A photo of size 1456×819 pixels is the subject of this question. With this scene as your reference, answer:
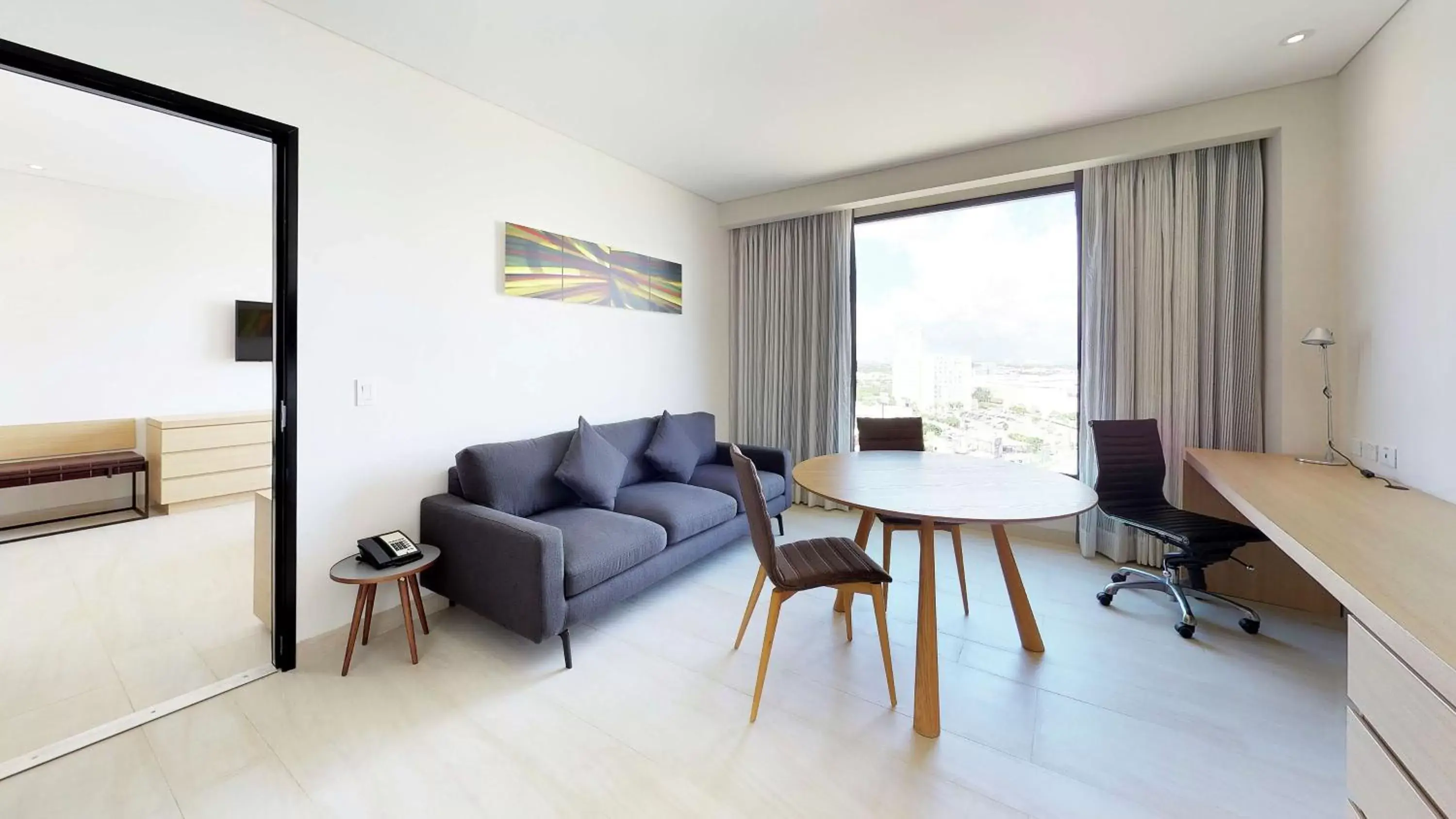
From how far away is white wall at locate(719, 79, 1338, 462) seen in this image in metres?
2.68

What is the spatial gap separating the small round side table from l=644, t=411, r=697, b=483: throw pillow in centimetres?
157

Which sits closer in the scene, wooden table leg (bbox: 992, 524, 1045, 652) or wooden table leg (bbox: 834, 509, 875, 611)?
wooden table leg (bbox: 992, 524, 1045, 652)

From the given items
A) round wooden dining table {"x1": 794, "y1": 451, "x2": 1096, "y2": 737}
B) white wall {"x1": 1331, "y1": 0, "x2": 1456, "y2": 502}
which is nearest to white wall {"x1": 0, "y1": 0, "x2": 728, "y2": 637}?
round wooden dining table {"x1": 794, "y1": 451, "x2": 1096, "y2": 737}

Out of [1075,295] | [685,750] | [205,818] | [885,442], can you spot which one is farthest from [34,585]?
[1075,295]

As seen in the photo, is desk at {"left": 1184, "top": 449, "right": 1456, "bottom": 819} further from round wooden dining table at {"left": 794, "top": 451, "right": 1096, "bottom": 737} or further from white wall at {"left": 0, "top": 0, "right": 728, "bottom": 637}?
white wall at {"left": 0, "top": 0, "right": 728, "bottom": 637}

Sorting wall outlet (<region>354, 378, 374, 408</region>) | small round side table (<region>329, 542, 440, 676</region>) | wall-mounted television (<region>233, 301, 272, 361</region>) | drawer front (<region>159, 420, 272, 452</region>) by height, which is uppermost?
wall-mounted television (<region>233, 301, 272, 361</region>)

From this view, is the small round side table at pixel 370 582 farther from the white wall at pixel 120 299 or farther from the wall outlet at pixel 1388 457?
the wall outlet at pixel 1388 457

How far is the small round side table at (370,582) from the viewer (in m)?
2.13

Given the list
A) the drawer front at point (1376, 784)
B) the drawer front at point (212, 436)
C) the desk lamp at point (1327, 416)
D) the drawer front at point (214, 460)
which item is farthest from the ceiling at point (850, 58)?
the drawer front at point (214, 460)

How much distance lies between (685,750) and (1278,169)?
166 inches

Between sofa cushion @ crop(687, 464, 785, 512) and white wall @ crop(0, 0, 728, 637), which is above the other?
white wall @ crop(0, 0, 728, 637)

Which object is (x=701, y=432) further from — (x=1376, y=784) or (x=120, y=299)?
(x=120, y=299)

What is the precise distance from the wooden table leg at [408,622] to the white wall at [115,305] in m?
2.64

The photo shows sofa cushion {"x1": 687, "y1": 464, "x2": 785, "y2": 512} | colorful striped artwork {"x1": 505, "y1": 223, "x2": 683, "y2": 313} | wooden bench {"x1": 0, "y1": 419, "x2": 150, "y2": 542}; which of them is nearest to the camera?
colorful striped artwork {"x1": 505, "y1": 223, "x2": 683, "y2": 313}
